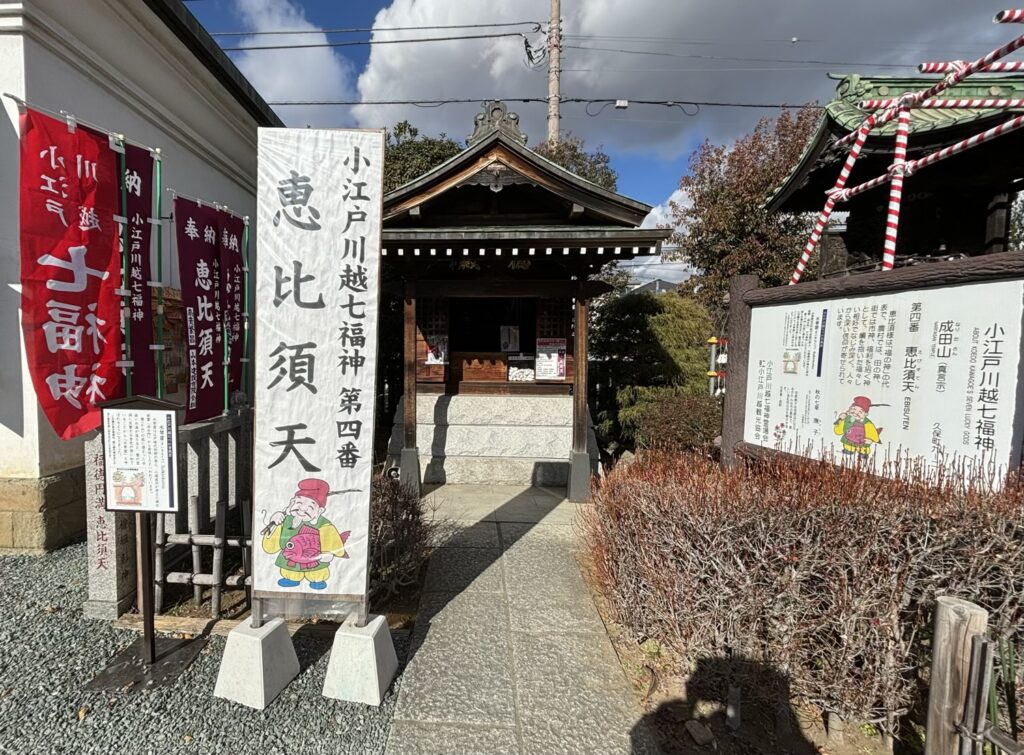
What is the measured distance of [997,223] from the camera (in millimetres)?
5020

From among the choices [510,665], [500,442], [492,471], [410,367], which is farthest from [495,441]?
[510,665]

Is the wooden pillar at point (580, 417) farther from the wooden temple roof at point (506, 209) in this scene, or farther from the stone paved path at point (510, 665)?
the stone paved path at point (510, 665)

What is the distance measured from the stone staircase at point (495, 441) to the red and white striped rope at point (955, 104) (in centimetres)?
509

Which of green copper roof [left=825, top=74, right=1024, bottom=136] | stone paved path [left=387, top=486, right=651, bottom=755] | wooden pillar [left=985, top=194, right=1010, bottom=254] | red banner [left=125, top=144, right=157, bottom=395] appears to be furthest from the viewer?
wooden pillar [left=985, top=194, right=1010, bottom=254]

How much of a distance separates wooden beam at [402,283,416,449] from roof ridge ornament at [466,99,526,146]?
244 centimetres

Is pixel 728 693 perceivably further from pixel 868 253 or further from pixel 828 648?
pixel 868 253

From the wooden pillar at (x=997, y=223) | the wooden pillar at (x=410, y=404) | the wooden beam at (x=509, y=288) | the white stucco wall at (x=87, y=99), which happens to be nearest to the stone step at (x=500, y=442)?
the wooden pillar at (x=410, y=404)

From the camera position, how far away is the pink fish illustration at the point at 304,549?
281 cm

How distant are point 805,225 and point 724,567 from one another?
1141 cm

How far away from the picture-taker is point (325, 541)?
111 inches

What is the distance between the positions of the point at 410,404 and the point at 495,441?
1.48 metres

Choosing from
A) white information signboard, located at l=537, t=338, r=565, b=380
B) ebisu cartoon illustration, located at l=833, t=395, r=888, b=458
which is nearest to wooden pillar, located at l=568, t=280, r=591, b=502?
white information signboard, located at l=537, t=338, r=565, b=380

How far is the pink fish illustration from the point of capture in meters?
2.81

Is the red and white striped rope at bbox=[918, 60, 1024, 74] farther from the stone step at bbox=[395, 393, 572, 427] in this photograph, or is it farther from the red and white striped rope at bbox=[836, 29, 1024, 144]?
the stone step at bbox=[395, 393, 572, 427]
